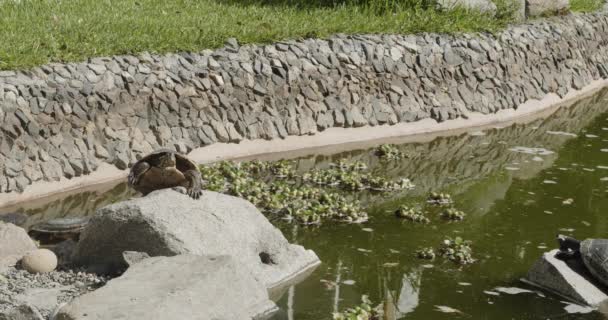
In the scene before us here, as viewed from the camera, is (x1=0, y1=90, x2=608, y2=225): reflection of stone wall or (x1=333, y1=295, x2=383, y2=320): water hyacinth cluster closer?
(x1=333, y1=295, x2=383, y2=320): water hyacinth cluster

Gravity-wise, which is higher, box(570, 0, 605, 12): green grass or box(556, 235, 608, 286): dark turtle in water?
box(570, 0, 605, 12): green grass

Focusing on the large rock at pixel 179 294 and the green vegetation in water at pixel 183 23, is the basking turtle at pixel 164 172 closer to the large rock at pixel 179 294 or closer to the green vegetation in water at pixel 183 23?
the large rock at pixel 179 294

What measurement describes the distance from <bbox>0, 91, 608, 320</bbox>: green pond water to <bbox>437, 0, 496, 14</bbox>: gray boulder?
8.21 ft

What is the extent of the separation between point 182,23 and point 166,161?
5.69 metres

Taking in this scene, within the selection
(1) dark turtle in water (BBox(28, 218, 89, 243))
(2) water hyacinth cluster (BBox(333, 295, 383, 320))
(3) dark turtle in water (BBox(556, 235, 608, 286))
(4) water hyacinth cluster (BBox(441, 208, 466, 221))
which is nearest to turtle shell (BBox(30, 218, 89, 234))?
(1) dark turtle in water (BBox(28, 218, 89, 243))

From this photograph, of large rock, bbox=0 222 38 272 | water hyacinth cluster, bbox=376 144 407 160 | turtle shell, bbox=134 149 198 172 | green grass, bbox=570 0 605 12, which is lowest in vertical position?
water hyacinth cluster, bbox=376 144 407 160

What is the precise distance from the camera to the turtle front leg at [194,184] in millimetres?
8430

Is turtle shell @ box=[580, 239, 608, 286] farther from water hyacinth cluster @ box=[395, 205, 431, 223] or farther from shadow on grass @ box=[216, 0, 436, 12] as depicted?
shadow on grass @ box=[216, 0, 436, 12]

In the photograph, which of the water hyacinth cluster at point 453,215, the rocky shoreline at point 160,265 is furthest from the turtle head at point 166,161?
the water hyacinth cluster at point 453,215

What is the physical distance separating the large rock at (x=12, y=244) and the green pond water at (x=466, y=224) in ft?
4.37

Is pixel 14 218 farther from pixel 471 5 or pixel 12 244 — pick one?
pixel 471 5

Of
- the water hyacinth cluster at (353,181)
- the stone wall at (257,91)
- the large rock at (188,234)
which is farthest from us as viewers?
the water hyacinth cluster at (353,181)

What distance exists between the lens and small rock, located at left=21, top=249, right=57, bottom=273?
25.8 ft

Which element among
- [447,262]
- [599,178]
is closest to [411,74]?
[599,178]
